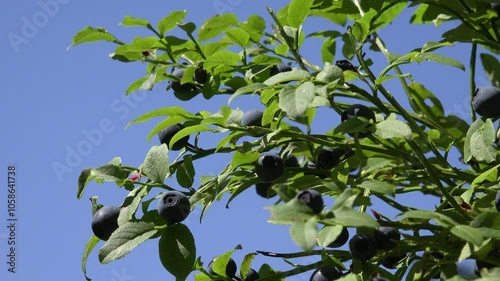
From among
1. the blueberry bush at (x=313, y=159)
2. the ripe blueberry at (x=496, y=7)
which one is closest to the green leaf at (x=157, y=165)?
the blueberry bush at (x=313, y=159)

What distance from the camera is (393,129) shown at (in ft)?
4.17

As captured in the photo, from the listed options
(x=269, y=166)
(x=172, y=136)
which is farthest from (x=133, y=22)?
(x=269, y=166)

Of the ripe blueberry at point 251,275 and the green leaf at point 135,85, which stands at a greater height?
the green leaf at point 135,85

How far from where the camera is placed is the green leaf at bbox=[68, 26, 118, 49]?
5.85ft

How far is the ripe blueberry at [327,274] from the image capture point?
4.22 feet

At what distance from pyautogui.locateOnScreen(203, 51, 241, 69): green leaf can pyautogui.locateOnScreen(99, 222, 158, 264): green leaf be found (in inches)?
15.3

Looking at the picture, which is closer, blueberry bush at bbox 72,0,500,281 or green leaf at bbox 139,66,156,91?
blueberry bush at bbox 72,0,500,281

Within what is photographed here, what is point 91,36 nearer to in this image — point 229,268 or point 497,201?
point 229,268

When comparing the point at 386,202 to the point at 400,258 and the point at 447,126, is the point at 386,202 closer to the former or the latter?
the point at 400,258

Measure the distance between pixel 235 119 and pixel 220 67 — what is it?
299 mm

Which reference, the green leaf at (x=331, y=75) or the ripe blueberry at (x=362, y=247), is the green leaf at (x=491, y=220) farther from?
the green leaf at (x=331, y=75)

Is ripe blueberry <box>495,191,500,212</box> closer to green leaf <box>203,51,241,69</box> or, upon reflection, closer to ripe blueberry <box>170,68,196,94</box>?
green leaf <box>203,51,241,69</box>

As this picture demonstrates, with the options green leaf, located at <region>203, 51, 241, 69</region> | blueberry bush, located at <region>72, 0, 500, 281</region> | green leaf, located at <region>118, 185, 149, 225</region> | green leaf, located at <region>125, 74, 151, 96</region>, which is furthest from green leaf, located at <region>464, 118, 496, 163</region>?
green leaf, located at <region>125, 74, 151, 96</region>

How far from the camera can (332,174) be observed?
145 centimetres
